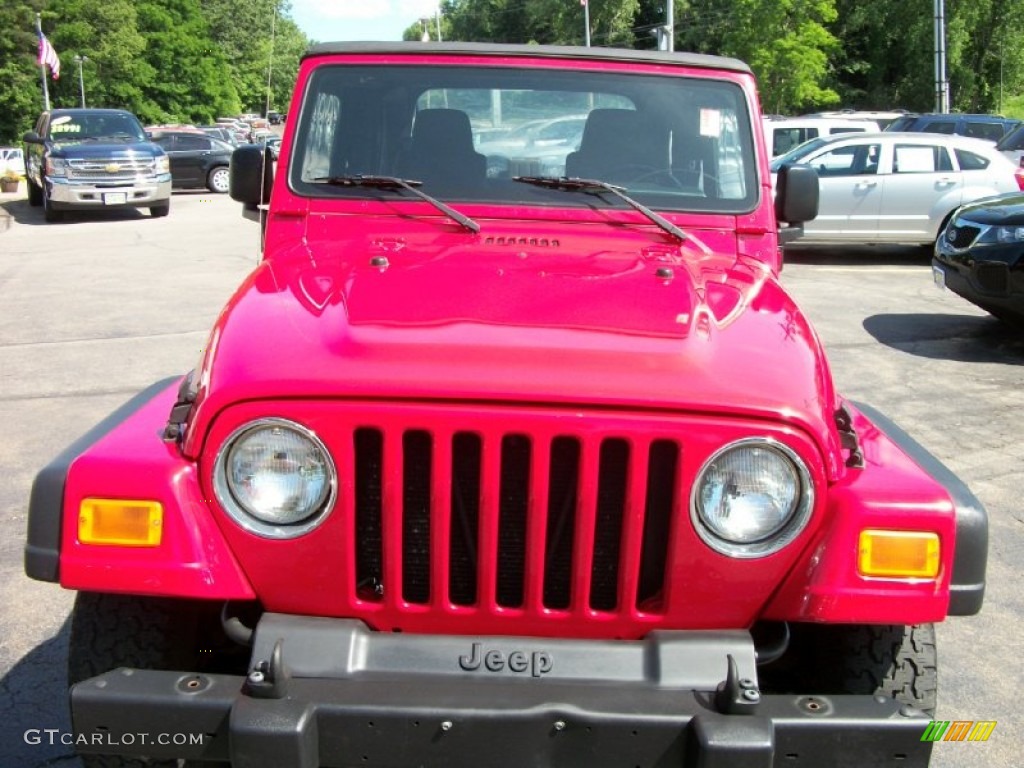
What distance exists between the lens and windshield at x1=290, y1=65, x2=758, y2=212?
11.7 ft

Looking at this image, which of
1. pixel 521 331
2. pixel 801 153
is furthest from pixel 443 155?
pixel 801 153

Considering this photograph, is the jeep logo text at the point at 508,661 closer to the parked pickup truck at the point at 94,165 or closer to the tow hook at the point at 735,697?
the tow hook at the point at 735,697

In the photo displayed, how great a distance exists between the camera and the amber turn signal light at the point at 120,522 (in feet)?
7.48

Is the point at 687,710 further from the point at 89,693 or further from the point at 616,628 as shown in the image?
the point at 89,693

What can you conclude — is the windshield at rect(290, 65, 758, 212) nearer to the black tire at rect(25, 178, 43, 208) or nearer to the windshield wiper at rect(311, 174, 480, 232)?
the windshield wiper at rect(311, 174, 480, 232)

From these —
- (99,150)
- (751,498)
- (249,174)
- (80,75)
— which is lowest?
(751,498)

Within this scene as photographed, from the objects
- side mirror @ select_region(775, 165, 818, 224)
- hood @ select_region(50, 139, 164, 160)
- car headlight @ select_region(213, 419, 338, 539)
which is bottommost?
car headlight @ select_region(213, 419, 338, 539)

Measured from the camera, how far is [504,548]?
235cm


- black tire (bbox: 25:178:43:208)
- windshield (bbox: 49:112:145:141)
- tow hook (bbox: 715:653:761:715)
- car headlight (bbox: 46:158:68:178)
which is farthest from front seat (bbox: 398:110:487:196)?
black tire (bbox: 25:178:43:208)

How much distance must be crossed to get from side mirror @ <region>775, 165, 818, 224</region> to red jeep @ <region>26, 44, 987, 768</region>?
133cm

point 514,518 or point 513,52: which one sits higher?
point 513,52

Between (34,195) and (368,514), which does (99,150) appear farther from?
(368,514)

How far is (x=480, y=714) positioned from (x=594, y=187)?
186 centimetres

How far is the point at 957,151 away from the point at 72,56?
146 feet
